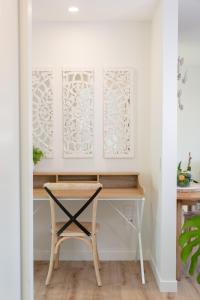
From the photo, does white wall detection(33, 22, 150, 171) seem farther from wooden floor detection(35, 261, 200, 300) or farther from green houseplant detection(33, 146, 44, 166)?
wooden floor detection(35, 261, 200, 300)

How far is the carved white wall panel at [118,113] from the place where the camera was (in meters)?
3.88

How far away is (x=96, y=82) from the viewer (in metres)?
3.89

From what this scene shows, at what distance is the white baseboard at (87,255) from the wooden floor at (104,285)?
15cm

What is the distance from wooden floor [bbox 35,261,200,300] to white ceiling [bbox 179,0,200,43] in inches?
100

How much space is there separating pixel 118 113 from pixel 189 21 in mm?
1263

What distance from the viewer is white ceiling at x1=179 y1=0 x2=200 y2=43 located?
134 inches

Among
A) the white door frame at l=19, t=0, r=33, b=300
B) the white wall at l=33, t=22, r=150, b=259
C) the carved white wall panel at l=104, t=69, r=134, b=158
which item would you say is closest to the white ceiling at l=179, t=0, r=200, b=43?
the white wall at l=33, t=22, r=150, b=259

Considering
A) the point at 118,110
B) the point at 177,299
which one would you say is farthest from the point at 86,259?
the point at 118,110

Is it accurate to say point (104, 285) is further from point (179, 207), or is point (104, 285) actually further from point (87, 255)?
point (179, 207)

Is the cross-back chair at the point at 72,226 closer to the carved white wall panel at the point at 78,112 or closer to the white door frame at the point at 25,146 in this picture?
the carved white wall panel at the point at 78,112

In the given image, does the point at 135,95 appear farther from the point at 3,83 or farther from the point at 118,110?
the point at 3,83

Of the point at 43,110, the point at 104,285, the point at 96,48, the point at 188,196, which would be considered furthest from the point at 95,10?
the point at 104,285

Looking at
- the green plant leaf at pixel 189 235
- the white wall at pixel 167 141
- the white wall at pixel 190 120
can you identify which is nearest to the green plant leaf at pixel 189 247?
the green plant leaf at pixel 189 235

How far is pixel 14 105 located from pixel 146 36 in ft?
8.56
